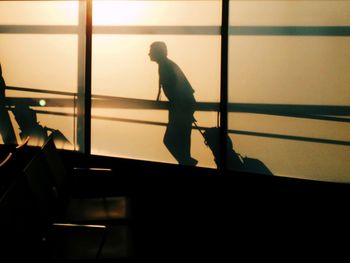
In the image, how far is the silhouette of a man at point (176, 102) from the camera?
372 centimetres

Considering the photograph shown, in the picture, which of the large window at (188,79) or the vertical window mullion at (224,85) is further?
the vertical window mullion at (224,85)

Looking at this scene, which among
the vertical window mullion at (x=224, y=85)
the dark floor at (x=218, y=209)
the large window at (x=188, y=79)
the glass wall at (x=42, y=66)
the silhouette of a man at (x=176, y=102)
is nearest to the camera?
the dark floor at (x=218, y=209)

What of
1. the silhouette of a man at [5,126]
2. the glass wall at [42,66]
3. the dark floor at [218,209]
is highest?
the glass wall at [42,66]

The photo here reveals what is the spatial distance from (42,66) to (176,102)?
5.24 ft

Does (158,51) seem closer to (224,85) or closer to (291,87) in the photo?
(224,85)

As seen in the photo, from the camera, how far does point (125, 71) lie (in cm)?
394

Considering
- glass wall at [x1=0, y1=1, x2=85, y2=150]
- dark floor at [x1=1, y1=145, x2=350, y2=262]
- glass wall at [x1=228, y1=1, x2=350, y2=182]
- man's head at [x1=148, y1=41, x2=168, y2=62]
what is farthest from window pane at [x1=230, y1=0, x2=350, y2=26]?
glass wall at [x1=0, y1=1, x2=85, y2=150]

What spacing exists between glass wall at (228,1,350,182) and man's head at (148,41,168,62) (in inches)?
26.2

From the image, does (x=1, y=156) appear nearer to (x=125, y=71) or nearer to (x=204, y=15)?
(x=125, y=71)

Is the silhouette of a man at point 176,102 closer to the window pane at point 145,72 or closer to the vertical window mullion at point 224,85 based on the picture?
the window pane at point 145,72

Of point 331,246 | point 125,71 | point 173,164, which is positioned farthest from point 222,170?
point 125,71

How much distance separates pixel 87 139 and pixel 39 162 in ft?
6.17

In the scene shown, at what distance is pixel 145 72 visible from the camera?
388cm

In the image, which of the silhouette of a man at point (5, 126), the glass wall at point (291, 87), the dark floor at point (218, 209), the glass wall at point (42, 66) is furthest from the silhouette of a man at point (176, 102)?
the silhouette of a man at point (5, 126)
